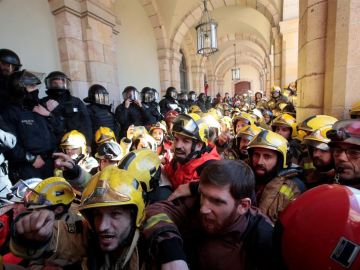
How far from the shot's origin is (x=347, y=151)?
151 centimetres

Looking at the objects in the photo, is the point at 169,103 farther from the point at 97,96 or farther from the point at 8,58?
the point at 8,58

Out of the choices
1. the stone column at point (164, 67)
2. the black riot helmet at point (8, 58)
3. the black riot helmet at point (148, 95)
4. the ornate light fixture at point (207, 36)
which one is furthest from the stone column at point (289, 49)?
the black riot helmet at point (8, 58)

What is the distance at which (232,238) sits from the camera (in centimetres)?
110

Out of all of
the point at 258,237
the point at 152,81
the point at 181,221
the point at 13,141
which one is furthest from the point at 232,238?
the point at 152,81

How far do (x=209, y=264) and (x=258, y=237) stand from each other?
28 cm

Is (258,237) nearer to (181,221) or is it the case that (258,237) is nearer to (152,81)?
(181,221)

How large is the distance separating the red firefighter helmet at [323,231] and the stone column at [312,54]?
2841 mm

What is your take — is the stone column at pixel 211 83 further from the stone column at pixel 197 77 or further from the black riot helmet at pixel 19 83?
the black riot helmet at pixel 19 83

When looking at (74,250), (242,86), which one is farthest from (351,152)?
(242,86)

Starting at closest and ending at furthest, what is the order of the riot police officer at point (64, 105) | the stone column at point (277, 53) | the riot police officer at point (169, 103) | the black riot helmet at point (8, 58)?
the black riot helmet at point (8, 58) < the riot police officer at point (64, 105) < the riot police officer at point (169, 103) < the stone column at point (277, 53)

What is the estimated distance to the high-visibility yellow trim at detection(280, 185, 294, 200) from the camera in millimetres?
1631

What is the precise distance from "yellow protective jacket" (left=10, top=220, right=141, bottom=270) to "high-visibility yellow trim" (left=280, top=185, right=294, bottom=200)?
1.11 meters

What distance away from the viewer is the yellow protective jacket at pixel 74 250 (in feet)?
3.49

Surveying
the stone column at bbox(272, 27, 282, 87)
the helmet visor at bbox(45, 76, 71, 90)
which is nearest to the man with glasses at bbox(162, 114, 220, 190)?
the helmet visor at bbox(45, 76, 71, 90)
